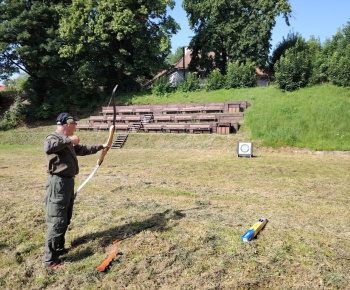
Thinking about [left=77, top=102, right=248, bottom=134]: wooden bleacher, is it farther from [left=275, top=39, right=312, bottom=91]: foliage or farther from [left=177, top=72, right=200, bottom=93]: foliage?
[left=177, top=72, right=200, bottom=93]: foliage

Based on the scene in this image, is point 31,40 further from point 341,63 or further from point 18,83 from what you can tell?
point 18,83

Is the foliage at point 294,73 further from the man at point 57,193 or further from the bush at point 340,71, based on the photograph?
the man at point 57,193

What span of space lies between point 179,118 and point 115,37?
14.3 m

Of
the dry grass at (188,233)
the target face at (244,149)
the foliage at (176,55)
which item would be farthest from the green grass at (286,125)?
the foliage at (176,55)

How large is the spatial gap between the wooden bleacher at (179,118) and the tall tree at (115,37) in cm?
591

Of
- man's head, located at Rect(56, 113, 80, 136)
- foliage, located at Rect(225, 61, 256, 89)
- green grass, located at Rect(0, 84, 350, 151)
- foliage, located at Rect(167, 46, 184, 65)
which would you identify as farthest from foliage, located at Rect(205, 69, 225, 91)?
foliage, located at Rect(167, 46, 184, 65)

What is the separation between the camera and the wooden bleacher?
68.8 ft

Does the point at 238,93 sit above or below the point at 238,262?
above

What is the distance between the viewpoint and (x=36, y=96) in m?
31.2

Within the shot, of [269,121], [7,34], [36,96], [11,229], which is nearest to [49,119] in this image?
[36,96]

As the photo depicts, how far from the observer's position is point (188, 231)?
5281 mm

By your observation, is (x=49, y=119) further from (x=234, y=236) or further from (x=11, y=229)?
(x=234, y=236)

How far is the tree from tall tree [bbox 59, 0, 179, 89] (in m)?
5.90

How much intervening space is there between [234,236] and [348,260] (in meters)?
1.72
